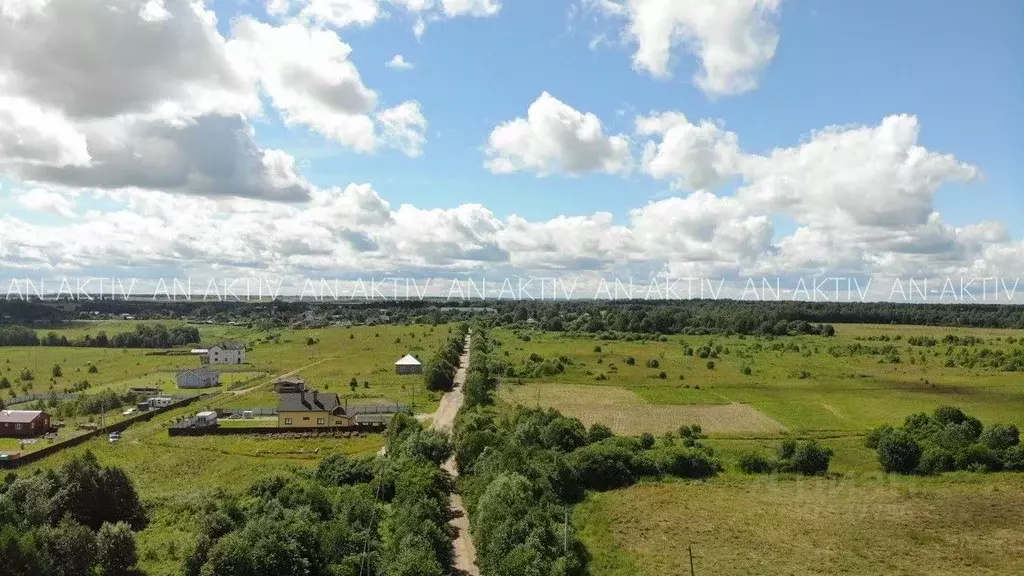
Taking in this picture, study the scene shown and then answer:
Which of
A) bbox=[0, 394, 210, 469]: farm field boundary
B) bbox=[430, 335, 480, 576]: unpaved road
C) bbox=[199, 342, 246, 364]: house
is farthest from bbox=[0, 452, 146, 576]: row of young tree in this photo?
bbox=[199, 342, 246, 364]: house

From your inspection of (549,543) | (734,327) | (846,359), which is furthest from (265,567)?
(734,327)

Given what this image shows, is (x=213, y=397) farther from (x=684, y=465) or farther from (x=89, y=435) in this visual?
(x=684, y=465)

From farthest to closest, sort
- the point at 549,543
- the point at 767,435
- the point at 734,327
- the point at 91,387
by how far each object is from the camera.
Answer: the point at 734,327
the point at 91,387
the point at 767,435
the point at 549,543

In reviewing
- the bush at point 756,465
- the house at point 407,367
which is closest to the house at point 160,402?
the house at point 407,367

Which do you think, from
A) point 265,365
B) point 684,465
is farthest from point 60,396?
point 684,465

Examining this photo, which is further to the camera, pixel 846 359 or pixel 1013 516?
pixel 846 359

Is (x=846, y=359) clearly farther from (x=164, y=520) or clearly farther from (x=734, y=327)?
(x=164, y=520)

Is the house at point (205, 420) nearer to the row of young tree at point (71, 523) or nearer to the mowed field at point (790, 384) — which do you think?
the row of young tree at point (71, 523)
